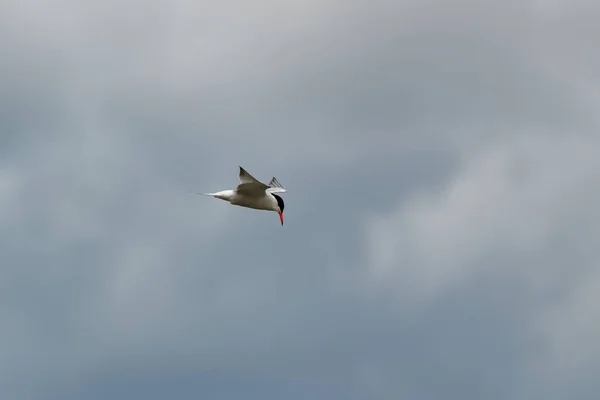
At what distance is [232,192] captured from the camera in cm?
6781

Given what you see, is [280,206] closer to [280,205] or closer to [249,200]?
[280,205]

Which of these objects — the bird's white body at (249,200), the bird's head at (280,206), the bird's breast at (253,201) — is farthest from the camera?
the bird's head at (280,206)

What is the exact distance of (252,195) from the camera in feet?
224

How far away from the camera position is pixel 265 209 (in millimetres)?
70688

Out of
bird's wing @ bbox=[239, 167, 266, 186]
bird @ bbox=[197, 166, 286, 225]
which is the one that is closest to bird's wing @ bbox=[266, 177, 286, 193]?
bird @ bbox=[197, 166, 286, 225]

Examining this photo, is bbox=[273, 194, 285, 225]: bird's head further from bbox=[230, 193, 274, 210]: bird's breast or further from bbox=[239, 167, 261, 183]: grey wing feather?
bbox=[239, 167, 261, 183]: grey wing feather

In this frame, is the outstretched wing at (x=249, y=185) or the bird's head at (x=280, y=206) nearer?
the outstretched wing at (x=249, y=185)

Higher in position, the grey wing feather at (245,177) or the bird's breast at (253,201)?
the bird's breast at (253,201)

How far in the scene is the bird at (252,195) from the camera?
214 ft

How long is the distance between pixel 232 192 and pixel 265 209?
3.52m

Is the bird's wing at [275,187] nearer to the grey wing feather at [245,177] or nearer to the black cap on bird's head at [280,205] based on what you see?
the black cap on bird's head at [280,205]

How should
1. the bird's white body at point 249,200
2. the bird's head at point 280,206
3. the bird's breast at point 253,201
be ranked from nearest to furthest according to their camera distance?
the bird's white body at point 249,200, the bird's breast at point 253,201, the bird's head at point 280,206

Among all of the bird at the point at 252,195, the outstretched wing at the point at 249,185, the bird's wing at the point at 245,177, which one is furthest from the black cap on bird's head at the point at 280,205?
the bird's wing at the point at 245,177

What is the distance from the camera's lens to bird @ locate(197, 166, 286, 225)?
65.3 meters
